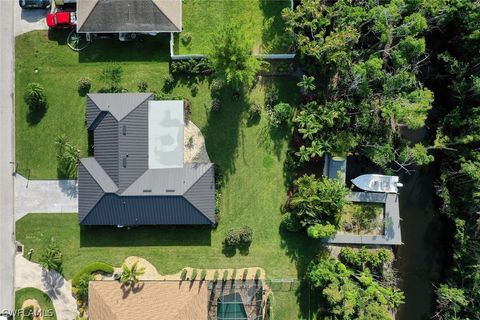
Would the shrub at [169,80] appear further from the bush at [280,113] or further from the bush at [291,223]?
the bush at [291,223]

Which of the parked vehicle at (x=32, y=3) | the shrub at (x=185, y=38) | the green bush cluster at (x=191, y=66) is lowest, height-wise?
the green bush cluster at (x=191, y=66)

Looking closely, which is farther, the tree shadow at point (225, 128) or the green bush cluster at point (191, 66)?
the tree shadow at point (225, 128)

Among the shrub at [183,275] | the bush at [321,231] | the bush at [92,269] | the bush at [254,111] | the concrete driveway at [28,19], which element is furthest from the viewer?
the concrete driveway at [28,19]

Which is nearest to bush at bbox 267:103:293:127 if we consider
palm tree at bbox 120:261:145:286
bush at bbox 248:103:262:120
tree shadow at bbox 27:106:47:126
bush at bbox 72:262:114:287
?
bush at bbox 248:103:262:120

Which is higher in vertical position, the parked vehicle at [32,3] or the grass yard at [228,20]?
the parked vehicle at [32,3]

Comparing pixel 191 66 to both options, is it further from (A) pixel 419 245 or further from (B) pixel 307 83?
(A) pixel 419 245

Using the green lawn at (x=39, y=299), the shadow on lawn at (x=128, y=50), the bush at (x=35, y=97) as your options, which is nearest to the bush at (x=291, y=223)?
the shadow on lawn at (x=128, y=50)

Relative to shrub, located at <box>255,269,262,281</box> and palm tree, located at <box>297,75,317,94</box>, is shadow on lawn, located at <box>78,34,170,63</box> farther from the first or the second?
shrub, located at <box>255,269,262,281</box>

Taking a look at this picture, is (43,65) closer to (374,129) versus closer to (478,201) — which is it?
(374,129)

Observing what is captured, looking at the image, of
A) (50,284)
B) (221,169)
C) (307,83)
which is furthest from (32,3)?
(307,83)
